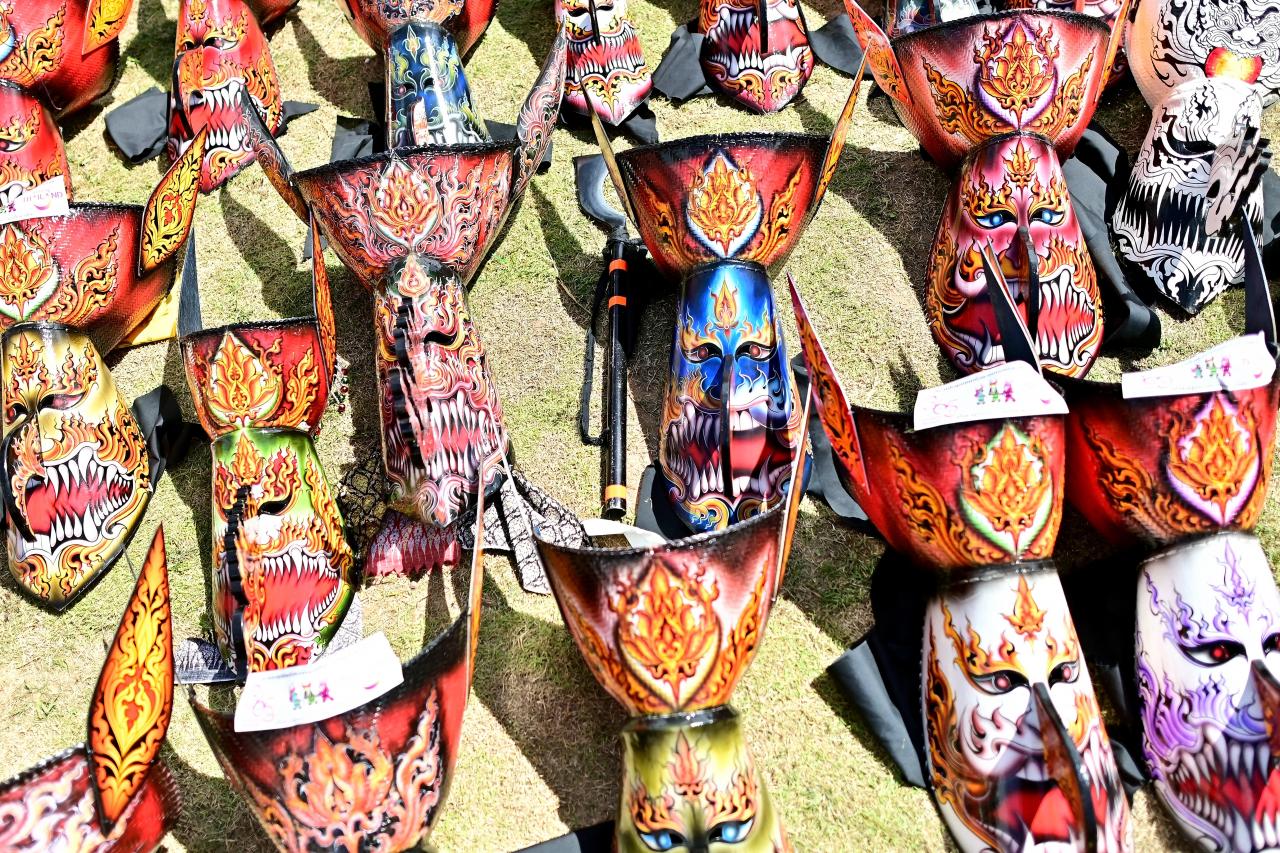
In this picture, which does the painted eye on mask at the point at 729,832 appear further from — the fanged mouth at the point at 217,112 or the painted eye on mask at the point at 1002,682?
the fanged mouth at the point at 217,112

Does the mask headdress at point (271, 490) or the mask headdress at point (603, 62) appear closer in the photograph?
the mask headdress at point (271, 490)

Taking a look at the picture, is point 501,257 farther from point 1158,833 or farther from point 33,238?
point 1158,833

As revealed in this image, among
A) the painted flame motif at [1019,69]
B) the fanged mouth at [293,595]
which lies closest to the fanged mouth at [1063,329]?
the painted flame motif at [1019,69]

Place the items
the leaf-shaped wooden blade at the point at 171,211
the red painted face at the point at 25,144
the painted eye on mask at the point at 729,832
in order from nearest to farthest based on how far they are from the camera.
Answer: the painted eye on mask at the point at 729,832, the leaf-shaped wooden blade at the point at 171,211, the red painted face at the point at 25,144

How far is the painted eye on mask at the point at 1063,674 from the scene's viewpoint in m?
2.74

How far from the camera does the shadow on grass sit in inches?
120

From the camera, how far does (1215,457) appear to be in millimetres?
2867

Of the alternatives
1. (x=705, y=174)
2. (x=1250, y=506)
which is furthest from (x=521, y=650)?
(x=1250, y=506)

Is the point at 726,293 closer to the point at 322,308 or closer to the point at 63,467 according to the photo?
the point at 322,308

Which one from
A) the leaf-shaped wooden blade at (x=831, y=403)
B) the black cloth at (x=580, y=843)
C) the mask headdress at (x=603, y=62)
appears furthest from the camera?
the mask headdress at (x=603, y=62)

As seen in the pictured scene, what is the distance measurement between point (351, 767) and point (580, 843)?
0.61 m

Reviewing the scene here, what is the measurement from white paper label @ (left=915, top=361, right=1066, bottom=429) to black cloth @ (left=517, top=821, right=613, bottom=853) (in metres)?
1.16

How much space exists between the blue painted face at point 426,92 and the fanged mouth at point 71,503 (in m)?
1.36

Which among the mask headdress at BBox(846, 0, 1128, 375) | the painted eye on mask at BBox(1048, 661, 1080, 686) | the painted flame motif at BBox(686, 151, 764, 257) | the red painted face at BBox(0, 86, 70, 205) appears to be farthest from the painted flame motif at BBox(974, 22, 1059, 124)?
the red painted face at BBox(0, 86, 70, 205)
